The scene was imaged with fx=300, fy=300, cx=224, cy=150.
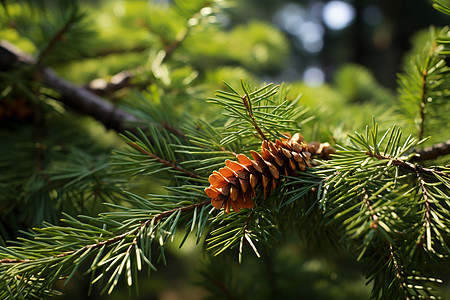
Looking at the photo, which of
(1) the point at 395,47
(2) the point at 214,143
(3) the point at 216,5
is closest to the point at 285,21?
(1) the point at 395,47

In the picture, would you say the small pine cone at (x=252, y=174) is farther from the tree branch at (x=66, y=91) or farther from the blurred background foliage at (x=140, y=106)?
the tree branch at (x=66, y=91)

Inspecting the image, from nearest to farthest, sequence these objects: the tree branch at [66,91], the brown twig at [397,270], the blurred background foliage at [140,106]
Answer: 1. the brown twig at [397,270]
2. the blurred background foliage at [140,106]
3. the tree branch at [66,91]

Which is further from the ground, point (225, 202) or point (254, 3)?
point (254, 3)

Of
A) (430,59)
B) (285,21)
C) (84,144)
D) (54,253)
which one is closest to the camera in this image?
(54,253)

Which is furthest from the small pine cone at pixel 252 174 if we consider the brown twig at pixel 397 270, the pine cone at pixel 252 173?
the brown twig at pixel 397 270

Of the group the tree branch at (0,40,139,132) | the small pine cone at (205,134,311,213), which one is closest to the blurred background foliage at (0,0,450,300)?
the tree branch at (0,40,139,132)

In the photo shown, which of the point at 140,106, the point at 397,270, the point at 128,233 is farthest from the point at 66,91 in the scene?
the point at 397,270

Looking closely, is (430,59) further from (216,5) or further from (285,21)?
(285,21)

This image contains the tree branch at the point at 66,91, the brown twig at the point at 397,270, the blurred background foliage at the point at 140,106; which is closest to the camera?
the brown twig at the point at 397,270

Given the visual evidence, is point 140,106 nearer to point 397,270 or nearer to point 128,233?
point 128,233
